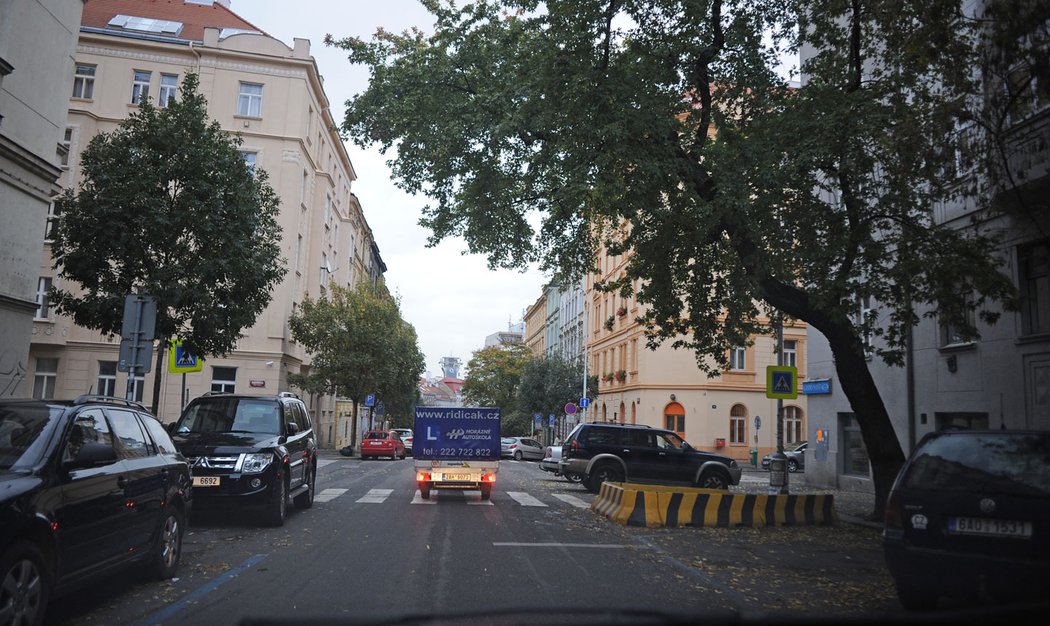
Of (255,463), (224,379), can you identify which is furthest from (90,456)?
(224,379)

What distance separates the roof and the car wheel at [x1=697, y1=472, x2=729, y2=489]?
31.6 m

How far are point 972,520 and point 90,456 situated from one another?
21.8ft

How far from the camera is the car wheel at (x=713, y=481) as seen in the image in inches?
755

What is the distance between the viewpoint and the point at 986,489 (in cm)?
587

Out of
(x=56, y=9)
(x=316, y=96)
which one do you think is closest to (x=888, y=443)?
(x=56, y=9)

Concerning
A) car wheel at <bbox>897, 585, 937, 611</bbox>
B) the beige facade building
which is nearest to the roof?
→ the beige facade building

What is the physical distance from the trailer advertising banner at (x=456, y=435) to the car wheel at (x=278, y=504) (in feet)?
16.4

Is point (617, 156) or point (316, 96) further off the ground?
point (316, 96)

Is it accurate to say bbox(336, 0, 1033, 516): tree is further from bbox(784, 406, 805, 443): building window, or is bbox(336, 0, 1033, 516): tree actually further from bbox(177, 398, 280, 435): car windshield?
bbox(784, 406, 805, 443): building window

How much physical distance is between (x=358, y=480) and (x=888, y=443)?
1369 centimetres

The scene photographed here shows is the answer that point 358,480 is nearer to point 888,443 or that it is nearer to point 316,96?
point 888,443

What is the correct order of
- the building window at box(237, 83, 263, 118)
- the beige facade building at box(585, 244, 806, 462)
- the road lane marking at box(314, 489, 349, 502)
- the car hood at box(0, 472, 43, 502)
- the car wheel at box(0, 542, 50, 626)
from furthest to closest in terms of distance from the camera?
the beige facade building at box(585, 244, 806, 462)
the building window at box(237, 83, 263, 118)
the road lane marking at box(314, 489, 349, 502)
the car hood at box(0, 472, 43, 502)
the car wheel at box(0, 542, 50, 626)

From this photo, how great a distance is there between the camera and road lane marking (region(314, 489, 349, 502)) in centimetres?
1539

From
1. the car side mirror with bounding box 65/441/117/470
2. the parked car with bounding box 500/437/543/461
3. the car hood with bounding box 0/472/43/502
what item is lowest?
the parked car with bounding box 500/437/543/461
